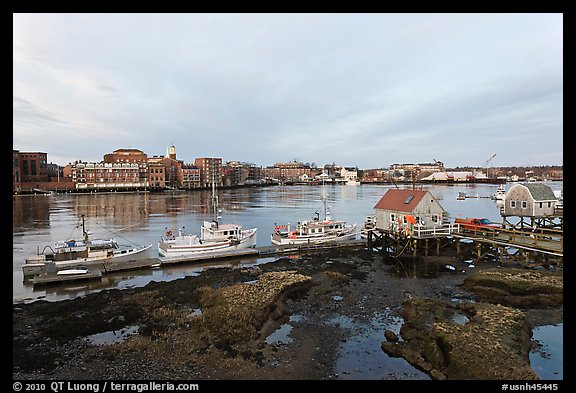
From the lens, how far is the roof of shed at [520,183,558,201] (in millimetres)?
32344

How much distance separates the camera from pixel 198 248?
3516 centimetres

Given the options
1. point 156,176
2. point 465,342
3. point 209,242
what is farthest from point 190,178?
point 465,342

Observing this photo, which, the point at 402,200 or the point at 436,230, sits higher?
the point at 402,200

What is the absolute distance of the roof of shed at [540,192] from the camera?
32344mm

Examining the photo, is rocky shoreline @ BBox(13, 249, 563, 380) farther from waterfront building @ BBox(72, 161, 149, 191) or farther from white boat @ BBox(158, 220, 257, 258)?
waterfront building @ BBox(72, 161, 149, 191)

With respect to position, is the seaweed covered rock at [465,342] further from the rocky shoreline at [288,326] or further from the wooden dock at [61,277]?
the wooden dock at [61,277]

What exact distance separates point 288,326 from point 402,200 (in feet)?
73.5

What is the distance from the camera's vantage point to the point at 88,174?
496ft

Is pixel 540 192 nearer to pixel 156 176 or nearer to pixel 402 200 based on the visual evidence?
pixel 402 200

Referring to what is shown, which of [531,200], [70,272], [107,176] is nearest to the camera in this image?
[70,272]

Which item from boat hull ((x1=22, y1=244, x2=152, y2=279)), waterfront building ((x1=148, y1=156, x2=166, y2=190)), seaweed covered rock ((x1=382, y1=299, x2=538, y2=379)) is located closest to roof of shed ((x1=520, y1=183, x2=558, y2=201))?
seaweed covered rock ((x1=382, y1=299, x2=538, y2=379))
